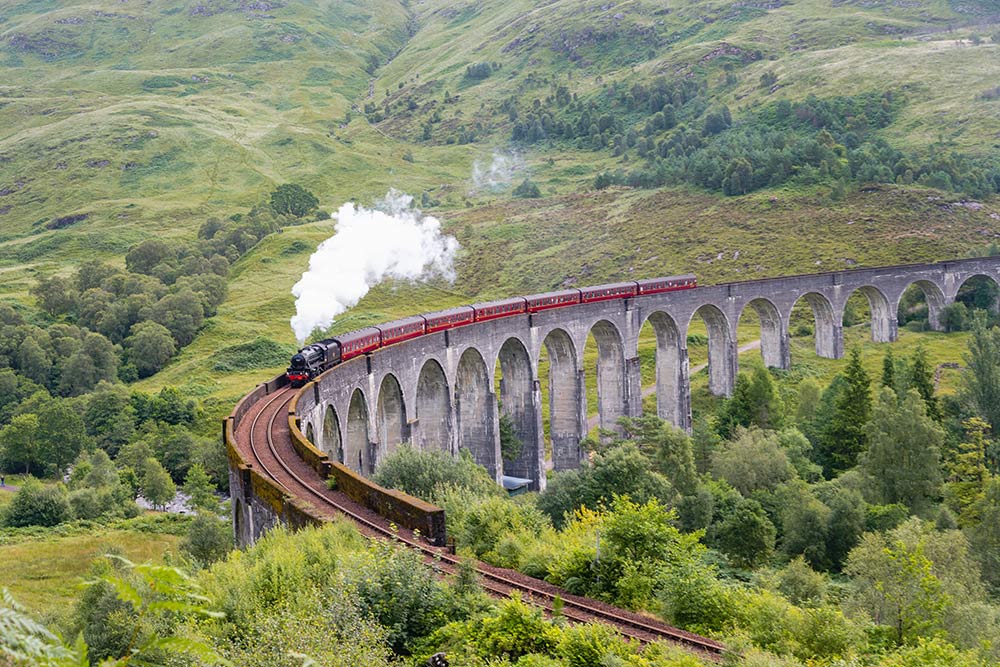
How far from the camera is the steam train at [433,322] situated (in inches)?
1534

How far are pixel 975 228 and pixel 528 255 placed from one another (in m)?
50.6

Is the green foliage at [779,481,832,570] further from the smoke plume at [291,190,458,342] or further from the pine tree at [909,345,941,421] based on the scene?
the smoke plume at [291,190,458,342]

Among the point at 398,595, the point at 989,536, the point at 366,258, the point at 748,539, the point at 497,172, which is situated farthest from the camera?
the point at 497,172

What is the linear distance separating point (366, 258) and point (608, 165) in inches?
2935

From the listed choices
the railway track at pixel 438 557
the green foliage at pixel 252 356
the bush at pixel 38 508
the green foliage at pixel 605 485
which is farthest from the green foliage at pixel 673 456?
the green foliage at pixel 252 356

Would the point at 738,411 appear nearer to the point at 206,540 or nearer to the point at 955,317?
the point at 206,540

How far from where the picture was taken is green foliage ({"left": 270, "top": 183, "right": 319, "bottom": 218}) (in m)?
133

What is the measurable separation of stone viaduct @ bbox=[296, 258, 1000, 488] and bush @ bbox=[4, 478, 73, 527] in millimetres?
20374

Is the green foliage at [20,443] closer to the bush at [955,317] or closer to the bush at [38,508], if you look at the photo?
the bush at [38,508]

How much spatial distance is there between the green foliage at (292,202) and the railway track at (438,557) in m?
104

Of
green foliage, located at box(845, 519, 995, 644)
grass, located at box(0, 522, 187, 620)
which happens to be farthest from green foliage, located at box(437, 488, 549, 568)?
grass, located at box(0, 522, 187, 620)

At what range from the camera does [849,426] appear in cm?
5178

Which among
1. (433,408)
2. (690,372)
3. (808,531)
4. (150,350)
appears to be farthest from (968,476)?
(150,350)

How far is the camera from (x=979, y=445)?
4653 cm
